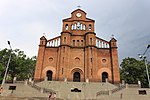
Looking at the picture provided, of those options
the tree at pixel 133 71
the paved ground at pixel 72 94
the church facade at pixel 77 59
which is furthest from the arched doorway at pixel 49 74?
the tree at pixel 133 71

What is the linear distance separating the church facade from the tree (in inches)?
470

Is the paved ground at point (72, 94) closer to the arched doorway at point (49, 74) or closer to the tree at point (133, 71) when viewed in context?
the arched doorway at point (49, 74)

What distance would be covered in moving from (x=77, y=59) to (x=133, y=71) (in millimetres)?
18181

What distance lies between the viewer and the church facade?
3170cm

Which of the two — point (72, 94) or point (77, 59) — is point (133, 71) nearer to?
point (77, 59)

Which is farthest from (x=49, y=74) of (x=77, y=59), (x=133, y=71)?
(x=133, y=71)

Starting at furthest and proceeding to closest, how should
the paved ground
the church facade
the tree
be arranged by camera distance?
1. the tree
2. the church facade
3. the paved ground

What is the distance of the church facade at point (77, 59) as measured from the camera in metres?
31.7

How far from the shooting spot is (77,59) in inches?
1329

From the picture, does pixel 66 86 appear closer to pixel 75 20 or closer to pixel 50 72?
pixel 50 72

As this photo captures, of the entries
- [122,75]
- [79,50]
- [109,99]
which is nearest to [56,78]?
[79,50]

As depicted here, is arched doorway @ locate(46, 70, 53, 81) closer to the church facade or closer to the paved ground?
the church facade

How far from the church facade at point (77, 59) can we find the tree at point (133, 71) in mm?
11947

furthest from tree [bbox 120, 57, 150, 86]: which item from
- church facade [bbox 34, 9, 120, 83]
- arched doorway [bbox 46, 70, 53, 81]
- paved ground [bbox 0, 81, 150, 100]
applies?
arched doorway [bbox 46, 70, 53, 81]
